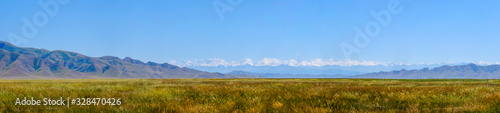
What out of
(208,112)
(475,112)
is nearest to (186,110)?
(208,112)

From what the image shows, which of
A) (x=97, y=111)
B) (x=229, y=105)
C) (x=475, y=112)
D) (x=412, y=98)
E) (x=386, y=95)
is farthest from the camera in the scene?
(x=386, y=95)

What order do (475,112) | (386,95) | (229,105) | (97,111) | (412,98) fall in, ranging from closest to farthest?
1. (475,112)
2. (97,111)
3. (229,105)
4. (412,98)
5. (386,95)

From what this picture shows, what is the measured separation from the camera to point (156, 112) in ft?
27.7

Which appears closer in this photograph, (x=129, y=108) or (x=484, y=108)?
(x=484, y=108)

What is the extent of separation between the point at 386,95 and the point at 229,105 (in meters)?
5.66

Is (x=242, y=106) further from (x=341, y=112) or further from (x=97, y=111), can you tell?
(x=97, y=111)

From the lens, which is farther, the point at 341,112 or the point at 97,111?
the point at 97,111

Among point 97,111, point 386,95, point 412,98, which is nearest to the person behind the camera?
point 97,111

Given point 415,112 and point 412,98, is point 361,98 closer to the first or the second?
point 412,98

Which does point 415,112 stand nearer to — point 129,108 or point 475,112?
point 475,112

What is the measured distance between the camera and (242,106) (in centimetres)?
958

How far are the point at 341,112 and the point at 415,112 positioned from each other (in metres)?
1.58

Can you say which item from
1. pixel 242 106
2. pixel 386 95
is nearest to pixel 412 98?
pixel 386 95

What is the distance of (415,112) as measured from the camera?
813 centimetres
